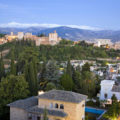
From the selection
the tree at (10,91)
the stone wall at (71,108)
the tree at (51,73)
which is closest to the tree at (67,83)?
the tree at (51,73)

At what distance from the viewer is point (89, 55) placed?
55812mm

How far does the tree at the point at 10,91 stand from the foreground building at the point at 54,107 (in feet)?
9.37

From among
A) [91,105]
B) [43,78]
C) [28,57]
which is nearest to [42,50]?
[28,57]

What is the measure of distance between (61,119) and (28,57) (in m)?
21.0

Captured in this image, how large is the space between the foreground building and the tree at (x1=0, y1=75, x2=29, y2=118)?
2855 millimetres

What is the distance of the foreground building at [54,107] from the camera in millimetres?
13195

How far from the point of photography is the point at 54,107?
13711 millimetres

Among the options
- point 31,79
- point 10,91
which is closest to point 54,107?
point 10,91

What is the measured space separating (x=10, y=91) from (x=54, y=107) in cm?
572

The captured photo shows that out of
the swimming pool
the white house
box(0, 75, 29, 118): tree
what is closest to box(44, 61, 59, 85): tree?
the white house

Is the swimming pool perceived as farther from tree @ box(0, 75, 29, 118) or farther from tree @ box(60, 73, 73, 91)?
tree @ box(0, 75, 29, 118)

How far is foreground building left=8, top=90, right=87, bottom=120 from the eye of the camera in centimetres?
1320

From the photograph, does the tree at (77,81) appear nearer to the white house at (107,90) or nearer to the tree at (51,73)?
the tree at (51,73)

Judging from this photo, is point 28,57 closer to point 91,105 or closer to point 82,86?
point 82,86
